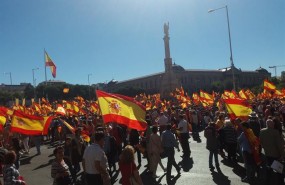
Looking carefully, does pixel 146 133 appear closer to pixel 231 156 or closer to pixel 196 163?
pixel 196 163

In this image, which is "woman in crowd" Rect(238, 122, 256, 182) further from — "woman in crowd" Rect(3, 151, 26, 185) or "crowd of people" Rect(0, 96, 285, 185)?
"woman in crowd" Rect(3, 151, 26, 185)

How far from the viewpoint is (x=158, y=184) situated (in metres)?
8.26

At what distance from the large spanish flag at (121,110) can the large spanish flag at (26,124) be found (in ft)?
8.84

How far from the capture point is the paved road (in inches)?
330

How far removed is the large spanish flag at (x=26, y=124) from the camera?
9.23m

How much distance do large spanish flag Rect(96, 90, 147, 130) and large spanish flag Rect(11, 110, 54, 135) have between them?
8.84 feet

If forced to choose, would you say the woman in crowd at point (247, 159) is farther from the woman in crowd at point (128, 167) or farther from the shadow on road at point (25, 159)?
the shadow on road at point (25, 159)

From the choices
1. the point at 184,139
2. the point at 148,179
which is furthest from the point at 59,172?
the point at 184,139

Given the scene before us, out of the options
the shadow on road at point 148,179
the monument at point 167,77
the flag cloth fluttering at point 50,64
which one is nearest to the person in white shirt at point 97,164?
the shadow on road at point 148,179

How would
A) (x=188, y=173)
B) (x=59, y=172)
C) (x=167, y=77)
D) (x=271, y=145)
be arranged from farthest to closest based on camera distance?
(x=167, y=77), (x=188, y=173), (x=271, y=145), (x=59, y=172)

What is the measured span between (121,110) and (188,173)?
2.83 meters

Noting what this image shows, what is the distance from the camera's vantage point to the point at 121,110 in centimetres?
781

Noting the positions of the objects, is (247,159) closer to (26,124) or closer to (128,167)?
(128,167)

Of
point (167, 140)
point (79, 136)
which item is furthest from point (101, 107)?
point (167, 140)
